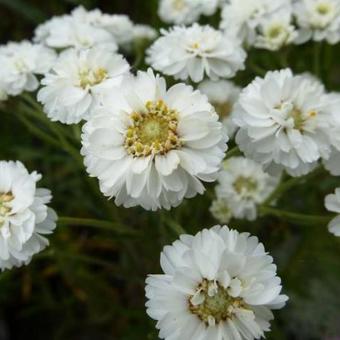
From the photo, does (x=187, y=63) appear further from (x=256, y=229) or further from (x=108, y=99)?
(x=256, y=229)

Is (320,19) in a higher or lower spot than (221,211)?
higher

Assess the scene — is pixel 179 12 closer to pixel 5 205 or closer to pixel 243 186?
pixel 243 186

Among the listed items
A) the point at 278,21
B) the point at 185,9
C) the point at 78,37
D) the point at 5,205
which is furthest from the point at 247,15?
the point at 5,205

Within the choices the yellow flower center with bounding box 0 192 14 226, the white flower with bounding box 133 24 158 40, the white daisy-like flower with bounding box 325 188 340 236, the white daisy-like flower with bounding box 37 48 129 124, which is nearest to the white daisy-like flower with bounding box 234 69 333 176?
the white daisy-like flower with bounding box 325 188 340 236

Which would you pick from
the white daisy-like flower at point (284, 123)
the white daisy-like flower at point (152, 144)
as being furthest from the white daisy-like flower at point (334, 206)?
the white daisy-like flower at point (152, 144)

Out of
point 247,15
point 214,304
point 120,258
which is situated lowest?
point 120,258
